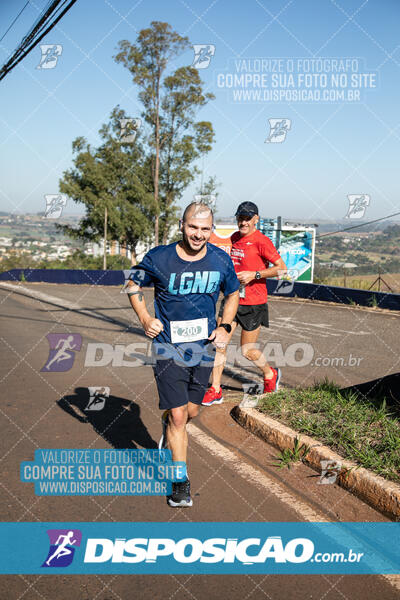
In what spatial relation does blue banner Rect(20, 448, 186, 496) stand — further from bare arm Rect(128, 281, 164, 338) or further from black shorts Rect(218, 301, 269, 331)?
black shorts Rect(218, 301, 269, 331)

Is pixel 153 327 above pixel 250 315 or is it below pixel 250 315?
below

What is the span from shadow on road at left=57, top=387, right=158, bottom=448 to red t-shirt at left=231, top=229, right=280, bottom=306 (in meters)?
1.76

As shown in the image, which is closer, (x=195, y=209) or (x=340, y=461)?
(x=195, y=209)

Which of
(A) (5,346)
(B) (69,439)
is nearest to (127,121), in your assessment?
(A) (5,346)

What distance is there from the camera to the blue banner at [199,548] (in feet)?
10.1

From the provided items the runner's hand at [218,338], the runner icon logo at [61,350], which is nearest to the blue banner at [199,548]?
the runner's hand at [218,338]

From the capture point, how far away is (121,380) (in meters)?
7.53

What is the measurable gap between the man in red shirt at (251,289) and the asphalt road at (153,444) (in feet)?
1.54

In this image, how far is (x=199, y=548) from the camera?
10.6 feet

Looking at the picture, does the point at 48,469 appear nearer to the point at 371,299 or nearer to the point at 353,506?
the point at 353,506

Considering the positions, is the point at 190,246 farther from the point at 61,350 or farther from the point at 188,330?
the point at 61,350

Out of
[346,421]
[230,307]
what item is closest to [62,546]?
[230,307]

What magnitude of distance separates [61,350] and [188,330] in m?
6.27

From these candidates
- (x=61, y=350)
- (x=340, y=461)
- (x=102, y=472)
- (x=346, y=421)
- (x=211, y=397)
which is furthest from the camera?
(x=61, y=350)
